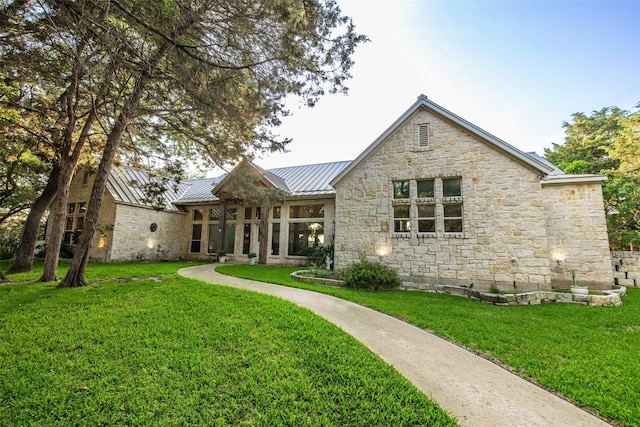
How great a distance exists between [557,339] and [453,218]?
17.8 ft

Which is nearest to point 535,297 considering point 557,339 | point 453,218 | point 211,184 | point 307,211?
point 453,218

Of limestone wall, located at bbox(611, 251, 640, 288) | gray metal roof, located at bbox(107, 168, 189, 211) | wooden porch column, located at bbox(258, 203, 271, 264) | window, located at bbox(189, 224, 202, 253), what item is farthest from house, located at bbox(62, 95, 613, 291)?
Result: window, located at bbox(189, 224, 202, 253)

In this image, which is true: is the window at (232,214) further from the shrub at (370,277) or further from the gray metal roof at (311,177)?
the shrub at (370,277)

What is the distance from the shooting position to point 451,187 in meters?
9.80

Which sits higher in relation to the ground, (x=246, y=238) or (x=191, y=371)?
(x=246, y=238)

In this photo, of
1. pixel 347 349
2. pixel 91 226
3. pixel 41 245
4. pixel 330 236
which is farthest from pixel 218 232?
pixel 347 349

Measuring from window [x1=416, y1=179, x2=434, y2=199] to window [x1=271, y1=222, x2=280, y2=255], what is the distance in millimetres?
8781

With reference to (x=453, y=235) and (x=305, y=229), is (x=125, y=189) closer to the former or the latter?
(x=305, y=229)

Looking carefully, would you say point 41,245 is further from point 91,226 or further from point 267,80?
point 267,80

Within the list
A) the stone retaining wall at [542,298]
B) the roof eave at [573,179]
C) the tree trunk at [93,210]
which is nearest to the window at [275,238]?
the tree trunk at [93,210]

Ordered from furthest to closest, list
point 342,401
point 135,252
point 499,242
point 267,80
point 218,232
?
point 218,232 → point 135,252 → point 499,242 → point 267,80 → point 342,401

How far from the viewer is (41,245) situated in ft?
54.5

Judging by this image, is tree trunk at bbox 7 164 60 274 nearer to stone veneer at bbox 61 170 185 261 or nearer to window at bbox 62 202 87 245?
stone veneer at bbox 61 170 185 261

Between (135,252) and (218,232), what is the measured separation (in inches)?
193
